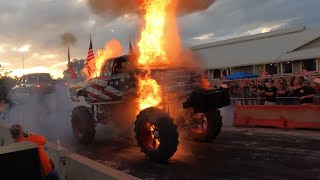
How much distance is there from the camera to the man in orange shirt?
17.1ft

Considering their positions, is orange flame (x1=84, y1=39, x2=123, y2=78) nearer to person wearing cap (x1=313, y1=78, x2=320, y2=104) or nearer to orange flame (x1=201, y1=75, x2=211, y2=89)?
orange flame (x1=201, y1=75, x2=211, y2=89)

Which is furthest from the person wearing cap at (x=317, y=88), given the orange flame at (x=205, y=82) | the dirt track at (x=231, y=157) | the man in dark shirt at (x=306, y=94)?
the orange flame at (x=205, y=82)

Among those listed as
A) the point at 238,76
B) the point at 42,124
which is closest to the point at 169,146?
the point at 42,124

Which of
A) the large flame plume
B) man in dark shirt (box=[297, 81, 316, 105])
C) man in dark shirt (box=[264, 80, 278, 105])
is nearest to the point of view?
the large flame plume

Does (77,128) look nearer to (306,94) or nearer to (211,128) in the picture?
(211,128)

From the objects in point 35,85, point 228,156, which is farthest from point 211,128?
point 35,85

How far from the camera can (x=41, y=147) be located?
538 cm

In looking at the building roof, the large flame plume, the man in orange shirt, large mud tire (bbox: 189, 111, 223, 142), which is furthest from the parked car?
the man in orange shirt

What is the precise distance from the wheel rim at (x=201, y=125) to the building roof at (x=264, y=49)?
15.9 m

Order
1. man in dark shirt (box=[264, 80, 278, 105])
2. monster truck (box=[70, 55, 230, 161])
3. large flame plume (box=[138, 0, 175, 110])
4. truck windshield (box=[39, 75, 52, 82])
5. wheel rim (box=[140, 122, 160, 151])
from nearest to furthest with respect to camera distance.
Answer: monster truck (box=[70, 55, 230, 161])
wheel rim (box=[140, 122, 160, 151])
large flame plume (box=[138, 0, 175, 110])
man in dark shirt (box=[264, 80, 278, 105])
truck windshield (box=[39, 75, 52, 82])

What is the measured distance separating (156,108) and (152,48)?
2.00 m

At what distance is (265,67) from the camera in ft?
96.1

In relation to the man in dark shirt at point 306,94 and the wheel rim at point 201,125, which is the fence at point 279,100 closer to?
the man in dark shirt at point 306,94

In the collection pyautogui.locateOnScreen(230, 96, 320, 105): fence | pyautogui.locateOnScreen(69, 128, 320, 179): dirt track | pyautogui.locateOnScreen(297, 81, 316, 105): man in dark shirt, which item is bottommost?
pyautogui.locateOnScreen(69, 128, 320, 179): dirt track
